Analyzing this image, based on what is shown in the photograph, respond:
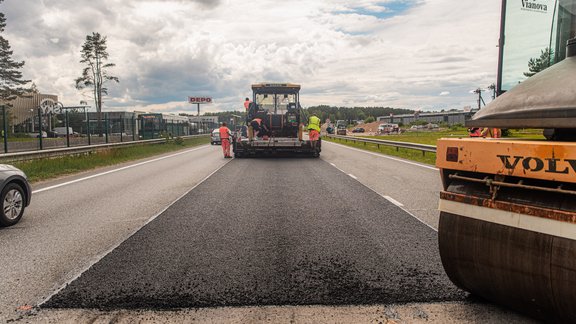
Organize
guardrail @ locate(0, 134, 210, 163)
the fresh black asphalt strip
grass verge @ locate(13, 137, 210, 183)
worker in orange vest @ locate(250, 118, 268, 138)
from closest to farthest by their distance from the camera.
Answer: the fresh black asphalt strip
grass verge @ locate(13, 137, 210, 183)
guardrail @ locate(0, 134, 210, 163)
worker in orange vest @ locate(250, 118, 268, 138)

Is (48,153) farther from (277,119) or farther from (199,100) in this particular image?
(199,100)

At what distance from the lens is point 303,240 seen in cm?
584

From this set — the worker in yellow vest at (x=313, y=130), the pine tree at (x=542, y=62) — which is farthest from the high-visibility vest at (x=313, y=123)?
the pine tree at (x=542, y=62)

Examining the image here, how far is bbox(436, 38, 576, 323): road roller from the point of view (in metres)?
2.82

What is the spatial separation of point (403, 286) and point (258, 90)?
1798cm

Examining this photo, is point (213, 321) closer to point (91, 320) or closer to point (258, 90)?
point (91, 320)

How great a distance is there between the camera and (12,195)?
686 cm

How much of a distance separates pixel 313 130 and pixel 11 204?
48.9 ft

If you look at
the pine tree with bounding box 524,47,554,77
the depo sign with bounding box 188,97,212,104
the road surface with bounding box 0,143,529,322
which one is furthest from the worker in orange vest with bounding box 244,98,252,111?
the depo sign with bounding box 188,97,212,104

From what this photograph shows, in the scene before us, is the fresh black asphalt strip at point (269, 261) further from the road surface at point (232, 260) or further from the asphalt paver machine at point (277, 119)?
the asphalt paver machine at point (277, 119)

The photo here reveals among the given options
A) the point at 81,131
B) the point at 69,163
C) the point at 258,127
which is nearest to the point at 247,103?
the point at 258,127

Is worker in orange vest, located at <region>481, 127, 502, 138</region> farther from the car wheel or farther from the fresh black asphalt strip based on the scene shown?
the car wheel

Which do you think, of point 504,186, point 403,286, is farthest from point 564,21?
point 403,286

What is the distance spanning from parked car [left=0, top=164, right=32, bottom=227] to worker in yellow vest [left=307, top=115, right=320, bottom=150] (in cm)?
1427
